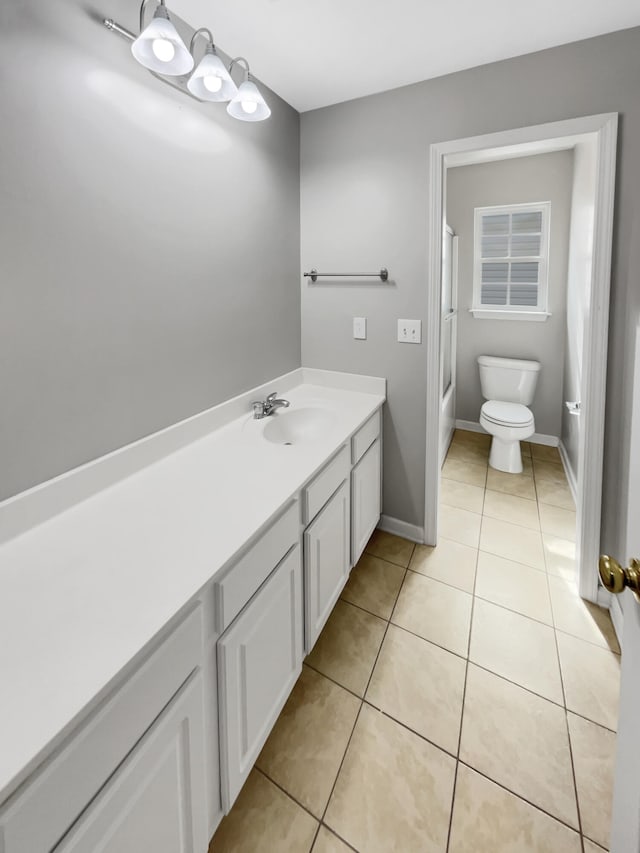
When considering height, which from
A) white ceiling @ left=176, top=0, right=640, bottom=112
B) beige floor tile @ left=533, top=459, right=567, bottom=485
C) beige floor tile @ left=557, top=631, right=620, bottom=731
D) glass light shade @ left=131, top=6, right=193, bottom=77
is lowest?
beige floor tile @ left=557, top=631, right=620, bottom=731

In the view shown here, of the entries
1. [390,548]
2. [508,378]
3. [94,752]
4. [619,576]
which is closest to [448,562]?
[390,548]

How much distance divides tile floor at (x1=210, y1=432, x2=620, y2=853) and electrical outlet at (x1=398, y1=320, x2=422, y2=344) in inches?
43.6

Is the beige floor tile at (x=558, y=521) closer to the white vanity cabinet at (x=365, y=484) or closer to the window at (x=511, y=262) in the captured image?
the white vanity cabinet at (x=365, y=484)

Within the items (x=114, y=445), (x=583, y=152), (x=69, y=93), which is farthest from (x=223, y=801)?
(x=583, y=152)

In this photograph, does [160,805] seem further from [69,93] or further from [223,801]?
[69,93]

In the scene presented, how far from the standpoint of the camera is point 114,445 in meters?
1.30

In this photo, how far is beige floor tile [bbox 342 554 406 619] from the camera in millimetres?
1874

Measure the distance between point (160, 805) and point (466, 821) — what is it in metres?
0.83

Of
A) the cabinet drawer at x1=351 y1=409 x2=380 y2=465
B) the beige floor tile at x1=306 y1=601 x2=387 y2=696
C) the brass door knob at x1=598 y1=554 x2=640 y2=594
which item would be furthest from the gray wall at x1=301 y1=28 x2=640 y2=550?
the brass door knob at x1=598 y1=554 x2=640 y2=594

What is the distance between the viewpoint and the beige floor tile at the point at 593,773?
3.61 feet

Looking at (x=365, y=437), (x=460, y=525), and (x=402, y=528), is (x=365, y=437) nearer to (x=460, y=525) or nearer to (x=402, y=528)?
(x=402, y=528)

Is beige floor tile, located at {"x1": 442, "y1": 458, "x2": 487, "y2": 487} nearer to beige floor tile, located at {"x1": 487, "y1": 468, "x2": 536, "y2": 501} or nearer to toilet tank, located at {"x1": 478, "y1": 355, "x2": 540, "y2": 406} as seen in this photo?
beige floor tile, located at {"x1": 487, "y1": 468, "x2": 536, "y2": 501}

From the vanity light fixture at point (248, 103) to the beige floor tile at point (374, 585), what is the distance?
193 centimetres

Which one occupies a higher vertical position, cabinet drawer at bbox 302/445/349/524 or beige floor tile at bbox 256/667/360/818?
cabinet drawer at bbox 302/445/349/524
